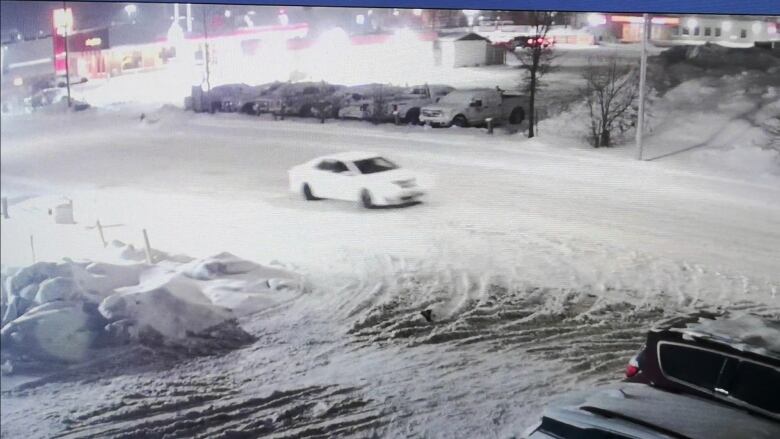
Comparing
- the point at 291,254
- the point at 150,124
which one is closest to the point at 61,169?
the point at 150,124

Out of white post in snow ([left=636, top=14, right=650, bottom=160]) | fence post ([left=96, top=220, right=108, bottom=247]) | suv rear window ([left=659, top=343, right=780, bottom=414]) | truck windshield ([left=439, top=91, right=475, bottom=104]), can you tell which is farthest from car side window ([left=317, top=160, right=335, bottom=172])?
suv rear window ([left=659, top=343, right=780, bottom=414])

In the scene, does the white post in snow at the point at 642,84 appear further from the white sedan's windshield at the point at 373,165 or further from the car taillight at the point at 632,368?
the white sedan's windshield at the point at 373,165

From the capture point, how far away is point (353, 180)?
8.38ft

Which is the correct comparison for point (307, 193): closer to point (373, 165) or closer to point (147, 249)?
point (373, 165)

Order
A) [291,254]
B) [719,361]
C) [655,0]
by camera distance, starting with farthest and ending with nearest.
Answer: [291,254]
[655,0]
[719,361]

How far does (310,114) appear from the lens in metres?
2.60

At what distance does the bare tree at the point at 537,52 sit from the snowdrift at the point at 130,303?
0.94 meters

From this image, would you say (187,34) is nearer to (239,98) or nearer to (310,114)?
(239,98)

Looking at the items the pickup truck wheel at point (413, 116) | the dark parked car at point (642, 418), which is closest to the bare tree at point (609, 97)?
the pickup truck wheel at point (413, 116)

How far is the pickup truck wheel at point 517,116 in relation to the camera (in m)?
2.47

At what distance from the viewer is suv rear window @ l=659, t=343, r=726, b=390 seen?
2.16 meters

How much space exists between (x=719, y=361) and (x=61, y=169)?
206 cm

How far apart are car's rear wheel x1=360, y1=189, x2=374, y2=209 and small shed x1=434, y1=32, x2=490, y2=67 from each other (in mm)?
447

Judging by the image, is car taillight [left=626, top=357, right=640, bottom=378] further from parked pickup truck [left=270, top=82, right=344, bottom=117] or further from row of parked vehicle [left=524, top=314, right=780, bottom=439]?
parked pickup truck [left=270, top=82, right=344, bottom=117]
